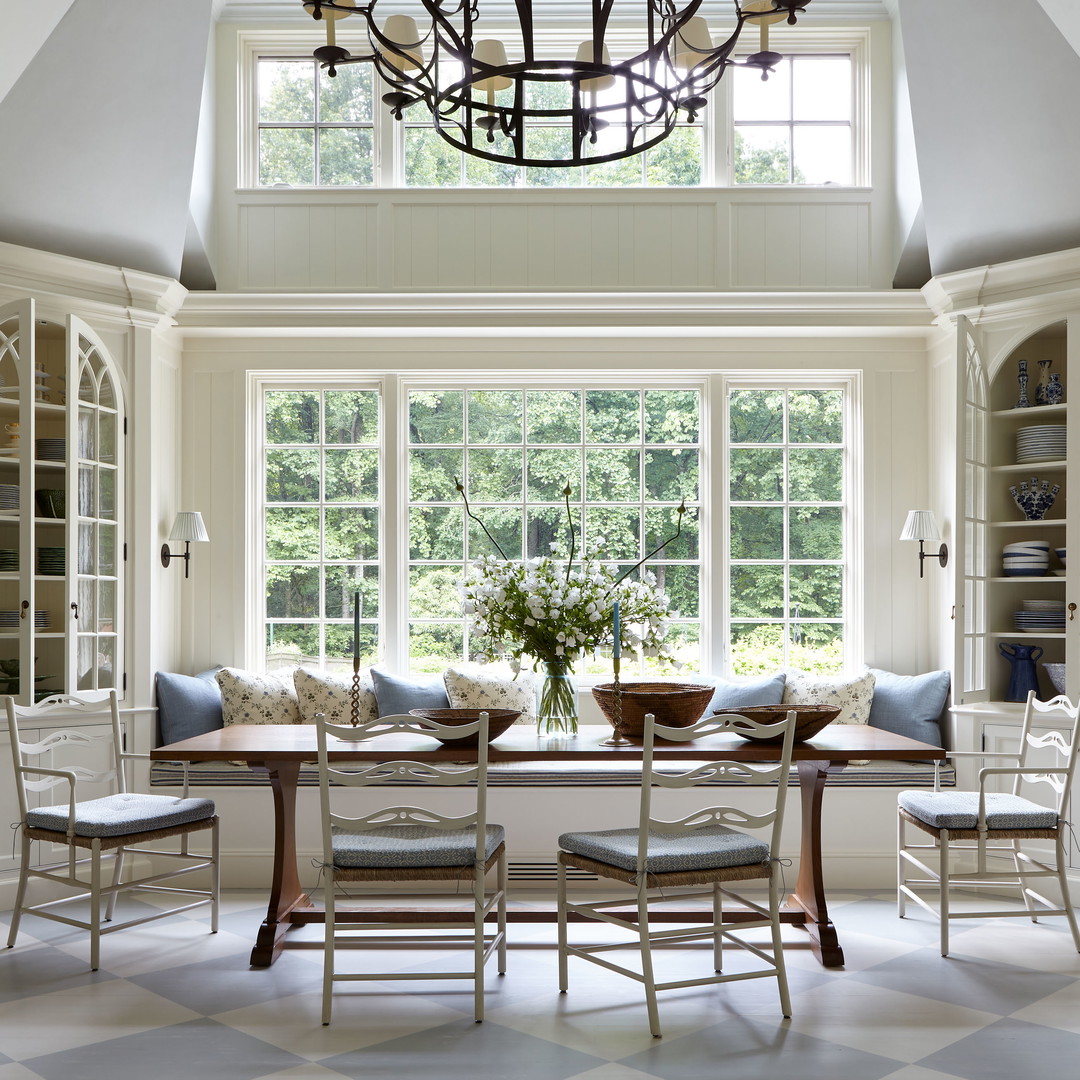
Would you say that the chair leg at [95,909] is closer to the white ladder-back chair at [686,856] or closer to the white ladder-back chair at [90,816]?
the white ladder-back chair at [90,816]

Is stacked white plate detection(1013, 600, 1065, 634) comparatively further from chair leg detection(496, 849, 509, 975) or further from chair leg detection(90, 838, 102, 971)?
chair leg detection(90, 838, 102, 971)

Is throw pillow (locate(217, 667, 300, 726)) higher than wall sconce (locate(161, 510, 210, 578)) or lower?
lower

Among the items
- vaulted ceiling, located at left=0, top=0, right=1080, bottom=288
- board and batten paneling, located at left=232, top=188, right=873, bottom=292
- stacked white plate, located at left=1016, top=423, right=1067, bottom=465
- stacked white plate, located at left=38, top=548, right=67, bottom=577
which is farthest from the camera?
board and batten paneling, located at left=232, top=188, right=873, bottom=292

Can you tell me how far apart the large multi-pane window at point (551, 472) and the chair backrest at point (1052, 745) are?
184cm

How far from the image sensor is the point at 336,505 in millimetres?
5684

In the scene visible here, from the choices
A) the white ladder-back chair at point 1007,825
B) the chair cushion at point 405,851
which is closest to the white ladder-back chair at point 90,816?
the chair cushion at point 405,851

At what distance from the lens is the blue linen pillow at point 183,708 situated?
16.4 feet

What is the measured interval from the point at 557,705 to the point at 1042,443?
2697 mm

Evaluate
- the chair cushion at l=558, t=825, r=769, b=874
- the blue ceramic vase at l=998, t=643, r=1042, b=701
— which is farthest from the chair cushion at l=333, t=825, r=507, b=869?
the blue ceramic vase at l=998, t=643, r=1042, b=701

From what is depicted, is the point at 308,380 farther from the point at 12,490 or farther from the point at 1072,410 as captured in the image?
the point at 1072,410

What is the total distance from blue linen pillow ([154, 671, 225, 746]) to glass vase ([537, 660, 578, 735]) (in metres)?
2.05

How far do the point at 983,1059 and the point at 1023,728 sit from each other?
6.01 feet

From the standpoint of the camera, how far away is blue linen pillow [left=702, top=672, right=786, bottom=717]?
513 centimetres

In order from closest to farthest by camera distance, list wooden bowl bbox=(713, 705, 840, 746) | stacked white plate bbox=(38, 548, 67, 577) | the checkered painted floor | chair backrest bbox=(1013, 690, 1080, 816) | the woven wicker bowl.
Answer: the checkered painted floor < wooden bowl bbox=(713, 705, 840, 746) < the woven wicker bowl < chair backrest bbox=(1013, 690, 1080, 816) < stacked white plate bbox=(38, 548, 67, 577)
